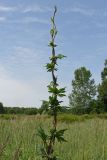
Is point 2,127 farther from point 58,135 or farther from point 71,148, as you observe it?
point 58,135

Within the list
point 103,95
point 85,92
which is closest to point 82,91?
point 85,92

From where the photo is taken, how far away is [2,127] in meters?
8.13

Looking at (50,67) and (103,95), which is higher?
(103,95)

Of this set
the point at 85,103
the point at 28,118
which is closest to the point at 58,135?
the point at 28,118

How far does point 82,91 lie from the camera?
76438mm

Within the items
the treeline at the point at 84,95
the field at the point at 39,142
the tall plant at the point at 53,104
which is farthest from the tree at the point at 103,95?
the tall plant at the point at 53,104

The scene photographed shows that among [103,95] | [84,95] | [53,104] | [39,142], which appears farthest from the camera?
[84,95]

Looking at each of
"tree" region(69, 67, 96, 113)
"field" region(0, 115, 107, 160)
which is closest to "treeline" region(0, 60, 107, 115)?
"tree" region(69, 67, 96, 113)

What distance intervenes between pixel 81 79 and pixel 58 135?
76.8 metres

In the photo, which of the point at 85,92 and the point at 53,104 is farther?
the point at 85,92

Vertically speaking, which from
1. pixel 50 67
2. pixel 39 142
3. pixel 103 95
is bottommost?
pixel 39 142

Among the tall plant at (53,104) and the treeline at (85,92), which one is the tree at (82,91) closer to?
the treeline at (85,92)

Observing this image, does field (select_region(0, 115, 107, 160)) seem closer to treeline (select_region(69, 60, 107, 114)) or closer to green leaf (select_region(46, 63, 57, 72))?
green leaf (select_region(46, 63, 57, 72))

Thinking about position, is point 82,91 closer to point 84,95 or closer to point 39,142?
point 84,95
